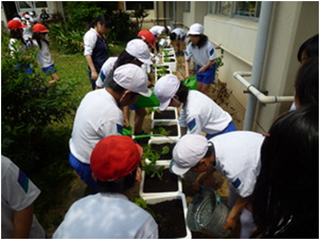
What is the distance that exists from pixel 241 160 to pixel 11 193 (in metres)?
1.47

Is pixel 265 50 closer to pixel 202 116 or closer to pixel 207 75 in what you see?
pixel 202 116

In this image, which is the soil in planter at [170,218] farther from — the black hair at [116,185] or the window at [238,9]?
the window at [238,9]

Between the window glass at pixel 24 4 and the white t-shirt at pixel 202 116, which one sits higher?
the window glass at pixel 24 4

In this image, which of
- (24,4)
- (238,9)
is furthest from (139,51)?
(24,4)

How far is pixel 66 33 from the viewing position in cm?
1066

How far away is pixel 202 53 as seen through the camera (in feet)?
13.4

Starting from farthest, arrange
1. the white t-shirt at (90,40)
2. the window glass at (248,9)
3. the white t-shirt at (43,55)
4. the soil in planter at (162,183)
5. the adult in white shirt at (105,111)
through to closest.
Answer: the white t-shirt at (43,55) < the window glass at (248,9) < the white t-shirt at (90,40) < the soil in planter at (162,183) < the adult in white shirt at (105,111)

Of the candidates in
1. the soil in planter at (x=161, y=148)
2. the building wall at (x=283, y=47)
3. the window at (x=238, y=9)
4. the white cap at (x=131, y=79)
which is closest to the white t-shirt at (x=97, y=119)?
the white cap at (x=131, y=79)

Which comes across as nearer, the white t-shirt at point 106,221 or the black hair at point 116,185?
the white t-shirt at point 106,221

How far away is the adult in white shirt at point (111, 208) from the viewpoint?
1.04 m

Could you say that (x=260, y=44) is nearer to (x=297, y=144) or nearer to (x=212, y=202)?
(x=212, y=202)

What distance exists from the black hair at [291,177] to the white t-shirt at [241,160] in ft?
1.39

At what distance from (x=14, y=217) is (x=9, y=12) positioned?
1929 cm

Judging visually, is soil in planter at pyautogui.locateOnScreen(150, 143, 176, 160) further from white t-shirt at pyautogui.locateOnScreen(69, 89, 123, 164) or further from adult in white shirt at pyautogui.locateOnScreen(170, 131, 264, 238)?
white t-shirt at pyautogui.locateOnScreen(69, 89, 123, 164)
